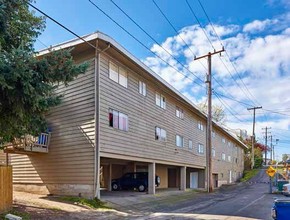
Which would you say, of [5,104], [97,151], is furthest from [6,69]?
[97,151]

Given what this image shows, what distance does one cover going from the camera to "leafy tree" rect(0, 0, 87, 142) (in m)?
8.45

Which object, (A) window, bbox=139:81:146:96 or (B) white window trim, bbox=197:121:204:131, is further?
(B) white window trim, bbox=197:121:204:131

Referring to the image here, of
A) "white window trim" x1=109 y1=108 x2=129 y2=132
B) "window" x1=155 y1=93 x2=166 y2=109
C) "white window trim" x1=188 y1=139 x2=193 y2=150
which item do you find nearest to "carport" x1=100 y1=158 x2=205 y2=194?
"white window trim" x1=188 y1=139 x2=193 y2=150

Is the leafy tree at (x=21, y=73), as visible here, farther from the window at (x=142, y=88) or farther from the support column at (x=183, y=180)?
the support column at (x=183, y=180)

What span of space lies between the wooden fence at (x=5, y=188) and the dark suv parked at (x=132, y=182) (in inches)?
490

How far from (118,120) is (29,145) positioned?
4.96 metres

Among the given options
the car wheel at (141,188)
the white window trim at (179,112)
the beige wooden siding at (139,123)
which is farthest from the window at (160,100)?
the car wheel at (141,188)

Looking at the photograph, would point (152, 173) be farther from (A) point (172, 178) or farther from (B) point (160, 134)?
(A) point (172, 178)

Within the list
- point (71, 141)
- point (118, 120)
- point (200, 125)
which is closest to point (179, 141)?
point (200, 125)

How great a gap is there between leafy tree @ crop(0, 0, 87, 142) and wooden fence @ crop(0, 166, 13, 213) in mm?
1671

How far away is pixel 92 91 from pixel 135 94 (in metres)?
4.45

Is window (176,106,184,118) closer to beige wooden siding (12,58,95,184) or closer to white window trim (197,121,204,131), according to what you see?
white window trim (197,121,204,131)

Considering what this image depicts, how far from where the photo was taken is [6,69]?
844 centimetres

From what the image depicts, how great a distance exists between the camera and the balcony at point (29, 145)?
1620 cm
